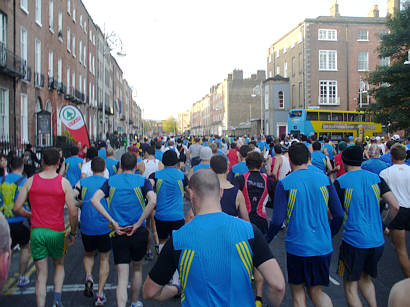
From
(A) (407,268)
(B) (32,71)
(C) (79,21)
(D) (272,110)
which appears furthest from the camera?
(D) (272,110)

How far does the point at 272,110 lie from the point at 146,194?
49.6m

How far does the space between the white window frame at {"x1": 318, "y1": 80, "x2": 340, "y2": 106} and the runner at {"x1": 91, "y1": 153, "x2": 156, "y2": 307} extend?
4589cm

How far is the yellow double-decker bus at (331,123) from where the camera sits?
39.2m

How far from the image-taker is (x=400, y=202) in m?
5.78

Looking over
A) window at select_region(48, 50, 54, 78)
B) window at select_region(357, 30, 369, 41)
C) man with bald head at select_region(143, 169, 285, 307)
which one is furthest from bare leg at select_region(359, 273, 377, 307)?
window at select_region(357, 30, 369, 41)

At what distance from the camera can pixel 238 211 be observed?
189 inches

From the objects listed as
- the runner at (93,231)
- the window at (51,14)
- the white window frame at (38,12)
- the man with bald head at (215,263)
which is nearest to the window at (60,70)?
the window at (51,14)

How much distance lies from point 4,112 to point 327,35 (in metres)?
39.4

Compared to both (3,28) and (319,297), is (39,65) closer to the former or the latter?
→ (3,28)

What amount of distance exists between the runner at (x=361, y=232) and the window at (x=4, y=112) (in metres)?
18.2

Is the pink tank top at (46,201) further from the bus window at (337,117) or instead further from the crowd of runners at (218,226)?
the bus window at (337,117)

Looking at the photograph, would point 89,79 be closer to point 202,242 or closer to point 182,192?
point 182,192

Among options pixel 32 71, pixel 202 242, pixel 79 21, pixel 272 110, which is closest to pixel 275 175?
pixel 202 242

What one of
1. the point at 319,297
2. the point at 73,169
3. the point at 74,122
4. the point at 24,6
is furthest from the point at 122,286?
the point at 24,6
